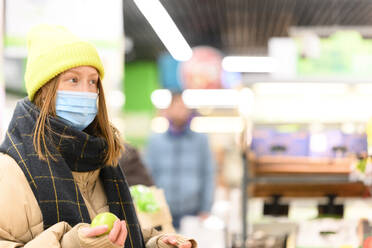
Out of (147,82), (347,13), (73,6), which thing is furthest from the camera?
(147,82)

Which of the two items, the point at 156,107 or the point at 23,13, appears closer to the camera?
the point at 23,13

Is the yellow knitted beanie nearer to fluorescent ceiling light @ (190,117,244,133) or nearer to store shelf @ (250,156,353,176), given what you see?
store shelf @ (250,156,353,176)

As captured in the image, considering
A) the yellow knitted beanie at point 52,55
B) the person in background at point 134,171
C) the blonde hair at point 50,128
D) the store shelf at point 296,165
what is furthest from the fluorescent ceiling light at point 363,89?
the yellow knitted beanie at point 52,55

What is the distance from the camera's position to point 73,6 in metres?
4.53

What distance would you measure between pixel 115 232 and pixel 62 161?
40cm

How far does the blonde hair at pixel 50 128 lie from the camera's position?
81.8 inches

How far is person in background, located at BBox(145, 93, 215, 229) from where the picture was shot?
5523 millimetres

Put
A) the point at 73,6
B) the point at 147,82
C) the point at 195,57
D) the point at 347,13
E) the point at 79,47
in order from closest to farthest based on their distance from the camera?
the point at 79,47, the point at 73,6, the point at 195,57, the point at 347,13, the point at 147,82

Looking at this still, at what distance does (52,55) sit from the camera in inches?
86.7

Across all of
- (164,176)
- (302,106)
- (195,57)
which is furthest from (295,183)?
(195,57)

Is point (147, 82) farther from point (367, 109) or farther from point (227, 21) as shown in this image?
point (367, 109)

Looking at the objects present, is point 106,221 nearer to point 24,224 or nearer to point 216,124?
point 24,224

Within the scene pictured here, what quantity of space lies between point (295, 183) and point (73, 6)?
220cm

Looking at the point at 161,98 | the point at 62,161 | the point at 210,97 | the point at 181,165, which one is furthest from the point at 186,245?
the point at 161,98
